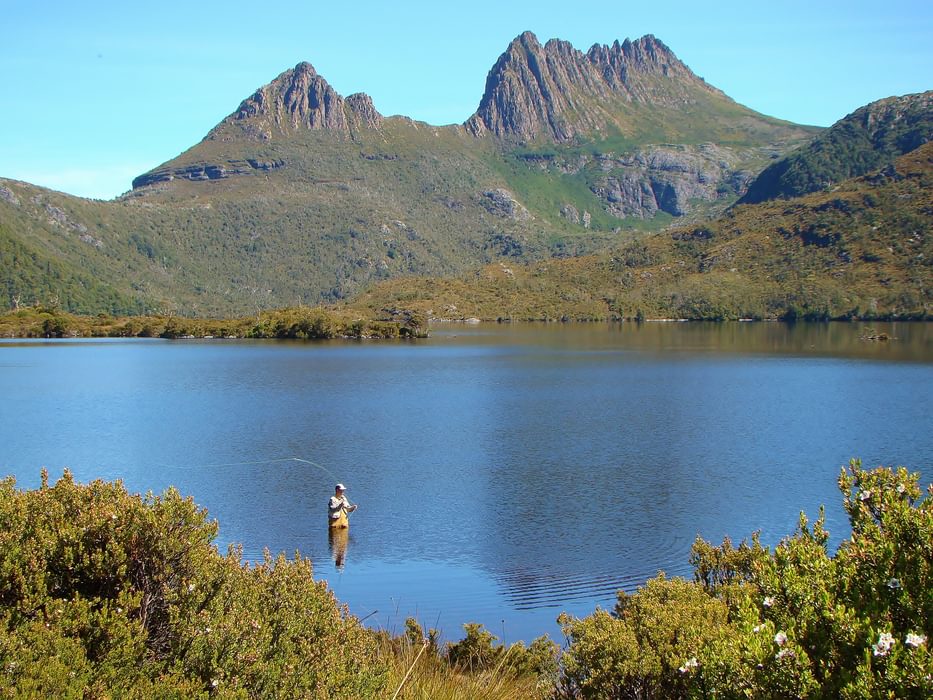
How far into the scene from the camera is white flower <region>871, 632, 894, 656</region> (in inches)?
221

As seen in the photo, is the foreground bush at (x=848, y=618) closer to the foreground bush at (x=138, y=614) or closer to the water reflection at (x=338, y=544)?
the foreground bush at (x=138, y=614)

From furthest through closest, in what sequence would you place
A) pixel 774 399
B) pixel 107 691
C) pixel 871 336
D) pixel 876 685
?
1. pixel 871 336
2. pixel 774 399
3. pixel 107 691
4. pixel 876 685

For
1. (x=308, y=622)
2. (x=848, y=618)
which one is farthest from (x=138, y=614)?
(x=848, y=618)

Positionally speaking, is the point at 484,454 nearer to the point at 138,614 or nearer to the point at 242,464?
the point at 242,464

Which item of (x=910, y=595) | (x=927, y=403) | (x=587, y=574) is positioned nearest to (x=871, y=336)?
(x=927, y=403)

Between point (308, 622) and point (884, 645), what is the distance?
5646mm

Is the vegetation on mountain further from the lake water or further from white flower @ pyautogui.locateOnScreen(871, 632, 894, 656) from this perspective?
the lake water

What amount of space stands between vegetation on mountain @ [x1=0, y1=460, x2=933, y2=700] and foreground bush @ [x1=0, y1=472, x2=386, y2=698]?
16 millimetres

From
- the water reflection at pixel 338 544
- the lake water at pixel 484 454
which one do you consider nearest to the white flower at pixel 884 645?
the lake water at pixel 484 454

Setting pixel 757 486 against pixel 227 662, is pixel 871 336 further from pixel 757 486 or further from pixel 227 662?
pixel 227 662

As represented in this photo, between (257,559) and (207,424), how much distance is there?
30418 millimetres

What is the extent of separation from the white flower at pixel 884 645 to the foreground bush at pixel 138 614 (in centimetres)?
487

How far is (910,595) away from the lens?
6.28 meters

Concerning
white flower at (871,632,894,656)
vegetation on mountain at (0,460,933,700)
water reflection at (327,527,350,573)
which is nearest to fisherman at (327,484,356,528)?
water reflection at (327,527,350,573)
